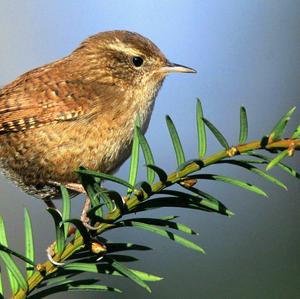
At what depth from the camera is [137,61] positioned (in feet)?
8.84

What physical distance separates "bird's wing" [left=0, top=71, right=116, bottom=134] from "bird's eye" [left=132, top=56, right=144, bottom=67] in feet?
0.85

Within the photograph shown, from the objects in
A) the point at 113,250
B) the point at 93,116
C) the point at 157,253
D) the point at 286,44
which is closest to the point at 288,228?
the point at 157,253

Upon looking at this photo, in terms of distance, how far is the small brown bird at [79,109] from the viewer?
6.97 ft

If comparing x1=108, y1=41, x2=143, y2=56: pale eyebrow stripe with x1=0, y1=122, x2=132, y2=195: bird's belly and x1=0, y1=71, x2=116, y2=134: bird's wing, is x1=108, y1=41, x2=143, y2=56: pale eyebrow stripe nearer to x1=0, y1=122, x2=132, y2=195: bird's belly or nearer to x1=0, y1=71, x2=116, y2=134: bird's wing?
x1=0, y1=71, x2=116, y2=134: bird's wing

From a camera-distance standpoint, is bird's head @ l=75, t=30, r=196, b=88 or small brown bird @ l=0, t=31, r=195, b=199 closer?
small brown bird @ l=0, t=31, r=195, b=199

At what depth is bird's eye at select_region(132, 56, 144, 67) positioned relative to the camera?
2678mm

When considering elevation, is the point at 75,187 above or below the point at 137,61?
below

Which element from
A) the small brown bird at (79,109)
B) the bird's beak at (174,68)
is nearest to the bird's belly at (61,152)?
the small brown bird at (79,109)

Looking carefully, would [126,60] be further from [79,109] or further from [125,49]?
[79,109]

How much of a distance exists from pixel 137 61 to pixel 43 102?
48 centimetres

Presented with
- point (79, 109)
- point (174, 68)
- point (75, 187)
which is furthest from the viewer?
point (174, 68)

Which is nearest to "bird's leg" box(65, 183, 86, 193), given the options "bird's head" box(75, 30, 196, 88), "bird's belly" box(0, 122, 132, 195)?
"bird's belly" box(0, 122, 132, 195)

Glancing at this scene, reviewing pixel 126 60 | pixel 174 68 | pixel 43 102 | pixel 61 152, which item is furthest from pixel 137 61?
pixel 61 152

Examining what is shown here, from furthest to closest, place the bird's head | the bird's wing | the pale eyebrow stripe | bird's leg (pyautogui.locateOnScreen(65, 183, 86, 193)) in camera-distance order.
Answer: the pale eyebrow stripe → the bird's head → the bird's wing → bird's leg (pyautogui.locateOnScreen(65, 183, 86, 193))
